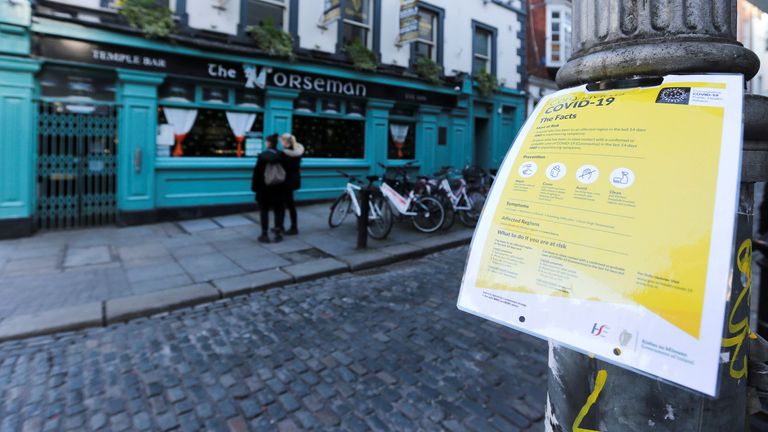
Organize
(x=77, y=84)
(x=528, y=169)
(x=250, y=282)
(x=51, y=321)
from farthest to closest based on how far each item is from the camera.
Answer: (x=77, y=84) → (x=250, y=282) → (x=51, y=321) → (x=528, y=169)

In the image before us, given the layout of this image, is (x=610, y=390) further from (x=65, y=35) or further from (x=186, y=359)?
(x=65, y=35)

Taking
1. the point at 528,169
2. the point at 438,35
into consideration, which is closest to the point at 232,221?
the point at 438,35

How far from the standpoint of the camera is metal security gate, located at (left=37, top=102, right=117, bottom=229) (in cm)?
779

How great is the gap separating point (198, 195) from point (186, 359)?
648 cm

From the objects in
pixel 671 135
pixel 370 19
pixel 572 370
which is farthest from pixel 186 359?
pixel 370 19

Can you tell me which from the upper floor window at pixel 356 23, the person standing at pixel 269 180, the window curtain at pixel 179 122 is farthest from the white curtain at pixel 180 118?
the upper floor window at pixel 356 23

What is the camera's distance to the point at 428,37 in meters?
13.0

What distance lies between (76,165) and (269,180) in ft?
13.1

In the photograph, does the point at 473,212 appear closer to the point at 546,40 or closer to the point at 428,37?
the point at 428,37

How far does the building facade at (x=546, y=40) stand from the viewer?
16.5 m

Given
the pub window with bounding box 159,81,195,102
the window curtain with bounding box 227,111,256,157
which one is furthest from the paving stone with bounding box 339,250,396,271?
the pub window with bounding box 159,81,195,102

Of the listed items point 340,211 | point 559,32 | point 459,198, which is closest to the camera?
point 340,211

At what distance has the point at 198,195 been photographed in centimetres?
928

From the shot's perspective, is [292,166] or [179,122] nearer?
[292,166]
